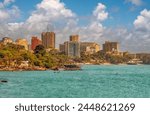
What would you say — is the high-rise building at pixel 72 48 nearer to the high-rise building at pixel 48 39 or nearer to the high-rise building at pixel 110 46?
the high-rise building at pixel 48 39

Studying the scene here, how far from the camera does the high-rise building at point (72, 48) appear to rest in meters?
55.4

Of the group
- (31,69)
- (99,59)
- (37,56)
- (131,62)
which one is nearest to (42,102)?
(31,69)

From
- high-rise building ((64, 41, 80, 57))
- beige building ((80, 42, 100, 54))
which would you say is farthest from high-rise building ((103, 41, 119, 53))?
high-rise building ((64, 41, 80, 57))

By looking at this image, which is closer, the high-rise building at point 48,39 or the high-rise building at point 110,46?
the high-rise building at point 48,39

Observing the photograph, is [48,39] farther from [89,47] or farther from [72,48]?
[89,47]

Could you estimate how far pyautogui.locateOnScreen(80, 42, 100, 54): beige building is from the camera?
6712cm

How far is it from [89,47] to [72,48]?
486 inches

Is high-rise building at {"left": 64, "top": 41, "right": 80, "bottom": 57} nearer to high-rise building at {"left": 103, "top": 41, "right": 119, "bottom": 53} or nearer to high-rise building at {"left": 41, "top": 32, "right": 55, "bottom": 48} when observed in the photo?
high-rise building at {"left": 41, "top": 32, "right": 55, "bottom": 48}

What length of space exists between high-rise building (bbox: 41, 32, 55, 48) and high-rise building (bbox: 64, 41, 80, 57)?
202 cm

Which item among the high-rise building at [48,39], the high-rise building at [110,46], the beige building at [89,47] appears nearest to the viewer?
the high-rise building at [48,39]

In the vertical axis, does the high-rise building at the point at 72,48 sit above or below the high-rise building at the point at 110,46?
below

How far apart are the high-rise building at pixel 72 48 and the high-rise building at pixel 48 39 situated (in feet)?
6.64

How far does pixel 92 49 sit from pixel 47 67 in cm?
3442

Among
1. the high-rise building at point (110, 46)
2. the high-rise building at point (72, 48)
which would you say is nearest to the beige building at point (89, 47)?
the high-rise building at point (110, 46)
